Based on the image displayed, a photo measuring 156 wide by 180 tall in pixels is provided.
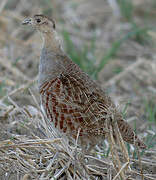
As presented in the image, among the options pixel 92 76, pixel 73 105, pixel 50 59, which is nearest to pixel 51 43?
pixel 50 59

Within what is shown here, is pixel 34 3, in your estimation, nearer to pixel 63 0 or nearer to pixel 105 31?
pixel 63 0

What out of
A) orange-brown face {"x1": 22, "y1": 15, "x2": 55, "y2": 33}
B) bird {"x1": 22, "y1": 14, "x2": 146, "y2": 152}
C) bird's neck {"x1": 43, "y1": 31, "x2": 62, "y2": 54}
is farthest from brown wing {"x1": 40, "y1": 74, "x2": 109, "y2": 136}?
orange-brown face {"x1": 22, "y1": 15, "x2": 55, "y2": 33}

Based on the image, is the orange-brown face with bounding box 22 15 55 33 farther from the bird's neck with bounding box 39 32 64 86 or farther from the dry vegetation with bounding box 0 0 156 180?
the dry vegetation with bounding box 0 0 156 180

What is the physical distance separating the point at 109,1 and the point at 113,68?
7.13 ft

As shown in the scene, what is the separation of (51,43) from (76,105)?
0.93 m

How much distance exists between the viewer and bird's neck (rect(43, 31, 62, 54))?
4.59 meters

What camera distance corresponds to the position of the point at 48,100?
4.17m

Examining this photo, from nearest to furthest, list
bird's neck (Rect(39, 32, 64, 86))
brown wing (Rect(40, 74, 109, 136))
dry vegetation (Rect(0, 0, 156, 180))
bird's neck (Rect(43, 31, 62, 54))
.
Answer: dry vegetation (Rect(0, 0, 156, 180)), brown wing (Rect(40, 74, 109, 136)), bird's neck (Rect(39, 32, 64, 86)), bird's neck (Rect(43, 31, 62, 54))

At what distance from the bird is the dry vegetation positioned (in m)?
0.14

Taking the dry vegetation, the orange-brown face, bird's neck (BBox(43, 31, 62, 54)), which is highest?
the orange-brown face

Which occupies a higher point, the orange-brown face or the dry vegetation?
the orange-brown face

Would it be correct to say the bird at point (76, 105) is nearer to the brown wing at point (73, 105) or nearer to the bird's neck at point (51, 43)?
the brown wing at point (73, 105)

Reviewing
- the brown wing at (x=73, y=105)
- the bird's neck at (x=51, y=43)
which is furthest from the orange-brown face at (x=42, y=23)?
the brown wing at (x=73, y=105)

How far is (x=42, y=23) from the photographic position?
4.62 meters
